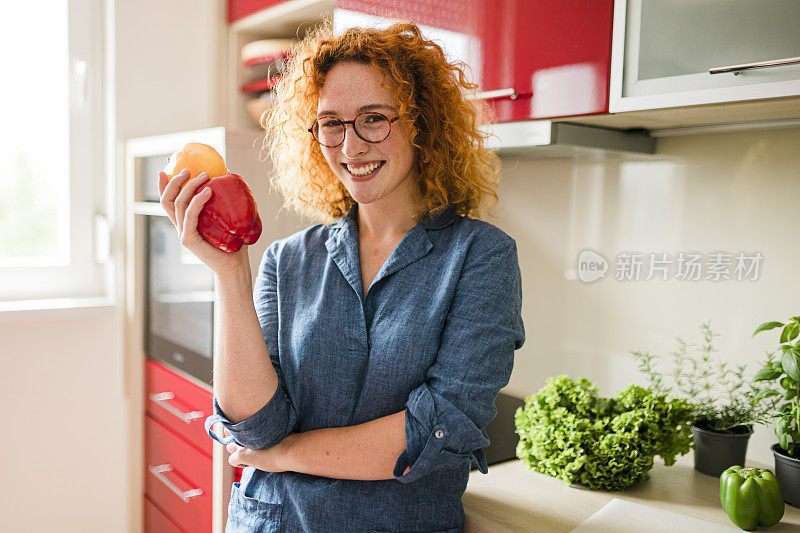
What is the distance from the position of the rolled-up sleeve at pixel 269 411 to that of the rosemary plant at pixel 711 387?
73 cm

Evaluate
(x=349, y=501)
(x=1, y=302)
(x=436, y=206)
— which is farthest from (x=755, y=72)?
(x=1, y=302)

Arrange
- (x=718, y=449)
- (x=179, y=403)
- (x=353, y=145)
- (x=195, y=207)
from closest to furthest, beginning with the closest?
(x=195, y=207)
(x=353, y=145)
(x=718, y=449)
(x=179, y=403)

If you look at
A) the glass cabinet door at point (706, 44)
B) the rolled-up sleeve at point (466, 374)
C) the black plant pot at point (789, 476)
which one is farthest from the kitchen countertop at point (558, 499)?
the glass cabinet door at point (706, 44)

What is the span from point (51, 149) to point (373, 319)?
1641 mm

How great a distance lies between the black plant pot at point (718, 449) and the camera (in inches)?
49.2

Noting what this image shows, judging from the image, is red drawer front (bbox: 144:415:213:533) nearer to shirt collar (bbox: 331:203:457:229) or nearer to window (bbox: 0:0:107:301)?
window (bbox: 0:0:107:301)

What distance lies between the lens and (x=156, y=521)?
83.7 inches

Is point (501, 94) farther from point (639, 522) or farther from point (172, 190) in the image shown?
point (639, 522)

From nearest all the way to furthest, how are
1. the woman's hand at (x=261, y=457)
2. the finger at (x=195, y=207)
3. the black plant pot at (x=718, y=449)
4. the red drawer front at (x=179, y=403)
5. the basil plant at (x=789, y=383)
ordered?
the finger at (x=195, y=207) → the woman's hand at (x=261, y=457) → the basil plant at (x=789, y=383) → the black plant pot at (x=718, y=449) → the red drawer front at (x=179, y=403)

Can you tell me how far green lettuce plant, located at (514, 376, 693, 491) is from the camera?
1.17 metres

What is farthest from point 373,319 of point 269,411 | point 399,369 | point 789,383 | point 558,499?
point 789,383

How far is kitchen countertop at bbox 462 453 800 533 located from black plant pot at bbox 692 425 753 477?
0.07 ft

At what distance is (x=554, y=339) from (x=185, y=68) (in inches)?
59.4

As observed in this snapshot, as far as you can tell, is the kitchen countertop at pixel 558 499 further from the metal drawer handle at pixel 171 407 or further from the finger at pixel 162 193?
the metal drawer handle at pixel 171 407
